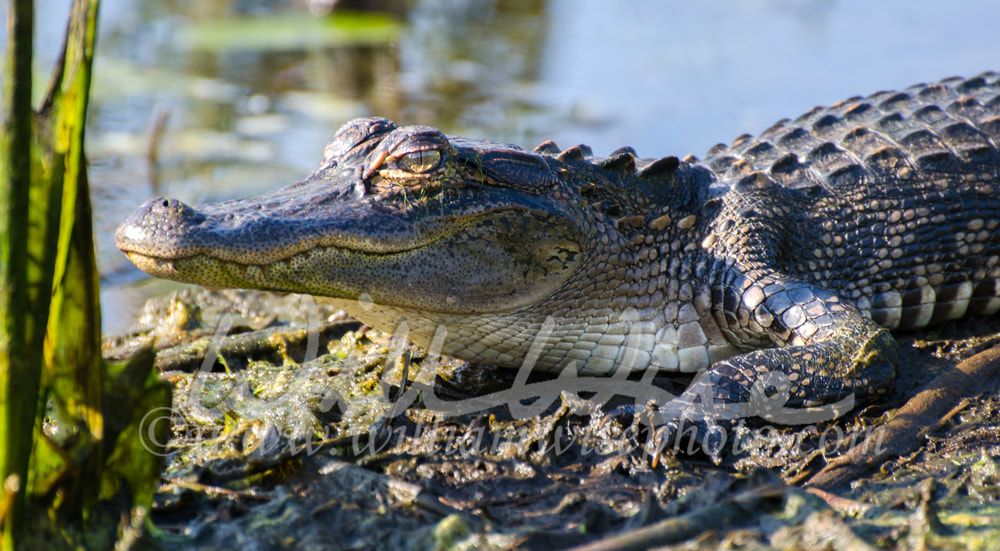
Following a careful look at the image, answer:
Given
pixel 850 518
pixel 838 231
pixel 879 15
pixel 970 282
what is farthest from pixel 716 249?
pixel 879 15

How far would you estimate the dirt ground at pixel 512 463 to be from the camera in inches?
90.8

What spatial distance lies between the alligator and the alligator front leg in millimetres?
10

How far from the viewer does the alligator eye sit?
132 inches

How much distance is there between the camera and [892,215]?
159 inches

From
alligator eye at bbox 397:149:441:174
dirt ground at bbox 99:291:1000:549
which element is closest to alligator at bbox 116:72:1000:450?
alligator eye at bbox 397:149:441:174

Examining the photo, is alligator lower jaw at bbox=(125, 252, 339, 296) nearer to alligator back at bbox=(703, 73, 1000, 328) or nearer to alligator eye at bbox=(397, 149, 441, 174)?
alligator eye at bbox=(397, 149, 441, 174)

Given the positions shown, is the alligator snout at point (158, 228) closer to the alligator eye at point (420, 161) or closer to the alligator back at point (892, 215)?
the alligator eye at point (420, 161)

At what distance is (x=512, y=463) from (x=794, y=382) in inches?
44.9

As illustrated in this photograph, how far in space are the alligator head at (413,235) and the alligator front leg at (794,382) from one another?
72cm
